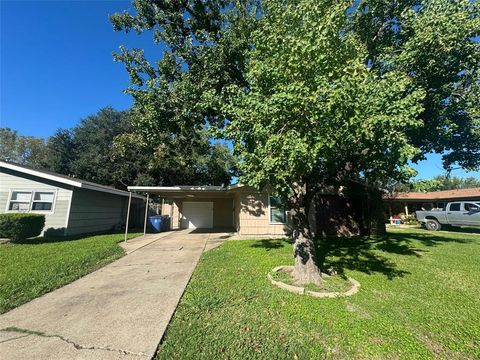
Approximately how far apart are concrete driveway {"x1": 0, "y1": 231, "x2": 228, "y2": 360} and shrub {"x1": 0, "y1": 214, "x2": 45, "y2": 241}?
6412 mm

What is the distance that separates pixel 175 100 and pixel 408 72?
22.7 feet

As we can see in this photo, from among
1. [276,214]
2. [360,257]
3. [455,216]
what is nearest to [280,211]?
[276,214]

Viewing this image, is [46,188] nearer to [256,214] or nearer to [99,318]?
[256,214]

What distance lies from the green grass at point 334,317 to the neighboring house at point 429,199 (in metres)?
17.6

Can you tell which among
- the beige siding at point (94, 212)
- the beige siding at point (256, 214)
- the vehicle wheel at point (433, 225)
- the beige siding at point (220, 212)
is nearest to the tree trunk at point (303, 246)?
the beige siding at point (256, 214)

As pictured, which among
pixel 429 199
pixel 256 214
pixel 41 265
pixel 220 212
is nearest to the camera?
pixel 41 265

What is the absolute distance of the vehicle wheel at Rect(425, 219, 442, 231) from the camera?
55.7ft

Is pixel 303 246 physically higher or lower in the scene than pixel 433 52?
lower

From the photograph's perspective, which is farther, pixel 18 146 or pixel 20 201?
pixel 18 146

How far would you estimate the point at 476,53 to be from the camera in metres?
7.29

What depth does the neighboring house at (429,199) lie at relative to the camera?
2229cm

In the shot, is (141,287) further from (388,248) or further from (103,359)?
(388,248)

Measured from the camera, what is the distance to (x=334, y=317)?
3.94m

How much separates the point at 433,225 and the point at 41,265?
21.8 metres
